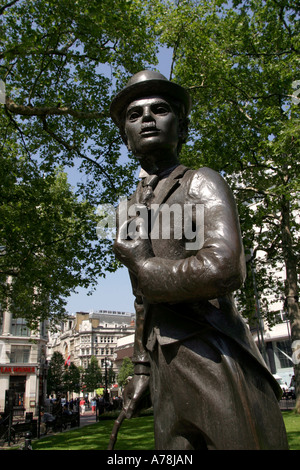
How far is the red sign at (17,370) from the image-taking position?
41.2m

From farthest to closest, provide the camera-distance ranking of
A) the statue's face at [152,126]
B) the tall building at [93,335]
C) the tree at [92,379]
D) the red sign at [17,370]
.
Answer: the tall building at [93,335] → the tree at [92,379] → the red sign at [17,370] → the statue's face at [152,126]

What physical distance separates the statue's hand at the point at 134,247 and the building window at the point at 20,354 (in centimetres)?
4542

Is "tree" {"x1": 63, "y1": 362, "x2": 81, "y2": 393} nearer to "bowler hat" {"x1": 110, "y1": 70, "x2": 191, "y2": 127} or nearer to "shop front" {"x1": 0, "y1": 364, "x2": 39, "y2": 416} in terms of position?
"shop front" {"x1": 0, "y1": 364, "x2": 39, "y2": 416}

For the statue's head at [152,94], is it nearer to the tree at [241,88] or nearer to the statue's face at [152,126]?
the statue's face at [152,126]

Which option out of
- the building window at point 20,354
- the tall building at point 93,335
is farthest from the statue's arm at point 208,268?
the tall building at point 93,335

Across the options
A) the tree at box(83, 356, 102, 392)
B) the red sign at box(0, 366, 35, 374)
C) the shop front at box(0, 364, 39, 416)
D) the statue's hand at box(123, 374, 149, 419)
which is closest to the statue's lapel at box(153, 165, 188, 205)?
the statue's hand at box(123, 374, 149, 419)

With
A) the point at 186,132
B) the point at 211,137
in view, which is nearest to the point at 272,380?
the point at 186,132

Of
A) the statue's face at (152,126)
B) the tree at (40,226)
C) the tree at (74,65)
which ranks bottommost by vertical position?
the statue's face at (152,126)

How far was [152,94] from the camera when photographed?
7.02ft

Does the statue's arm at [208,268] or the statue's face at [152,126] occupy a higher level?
the statue's face at [152,126]

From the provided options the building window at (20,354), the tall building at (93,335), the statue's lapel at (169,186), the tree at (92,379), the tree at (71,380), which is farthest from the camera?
the tall building at (93,335)

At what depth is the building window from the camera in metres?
42.7

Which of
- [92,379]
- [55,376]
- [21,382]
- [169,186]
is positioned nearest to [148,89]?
[169,186]

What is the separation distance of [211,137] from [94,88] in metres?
5.12
